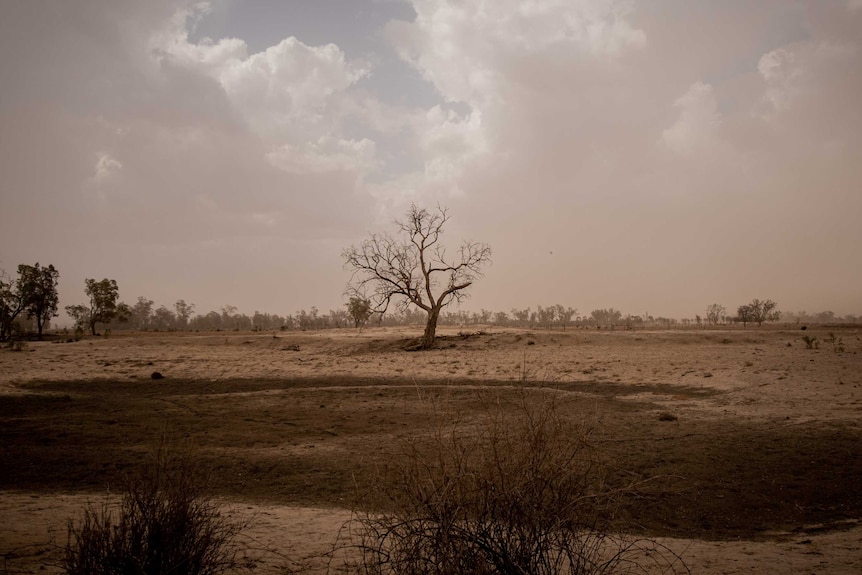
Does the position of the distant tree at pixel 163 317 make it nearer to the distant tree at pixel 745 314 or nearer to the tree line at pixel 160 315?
the tree line at pixel 160 315

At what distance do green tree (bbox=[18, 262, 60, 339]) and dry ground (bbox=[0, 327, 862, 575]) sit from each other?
3376 centimetres

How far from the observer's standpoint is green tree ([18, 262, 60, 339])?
50869 mm

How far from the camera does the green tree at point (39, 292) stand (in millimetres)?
50869

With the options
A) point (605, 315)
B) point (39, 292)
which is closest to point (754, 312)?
point (605, 315)

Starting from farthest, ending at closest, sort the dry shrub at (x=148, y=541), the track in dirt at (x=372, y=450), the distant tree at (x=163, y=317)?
the distant tree at (x=163, y=317), the track in dirt at (x=372, y=450), the dry shrub at (x=148, y=541)

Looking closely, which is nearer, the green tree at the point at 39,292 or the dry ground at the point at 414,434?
the dry ground at the point at 414,434

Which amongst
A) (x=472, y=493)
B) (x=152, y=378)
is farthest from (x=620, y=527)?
(x=152, y=378)

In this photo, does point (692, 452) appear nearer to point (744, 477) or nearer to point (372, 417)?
point (744, 477)

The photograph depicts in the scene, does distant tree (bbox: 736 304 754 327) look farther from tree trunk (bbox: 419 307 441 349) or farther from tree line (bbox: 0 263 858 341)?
tree trunk (bbox: 419 307 441 349)

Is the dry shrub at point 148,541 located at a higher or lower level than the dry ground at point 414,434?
higher

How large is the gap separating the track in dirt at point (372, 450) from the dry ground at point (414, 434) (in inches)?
1.7

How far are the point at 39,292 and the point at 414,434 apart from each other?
60.8 m

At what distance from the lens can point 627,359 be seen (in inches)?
974

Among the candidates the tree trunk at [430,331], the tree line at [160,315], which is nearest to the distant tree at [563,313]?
the tree line at [160,315]
